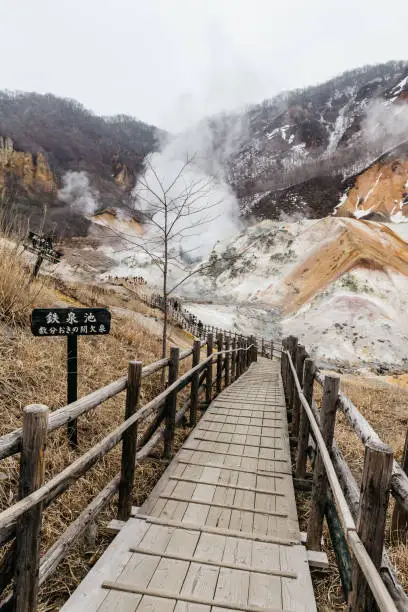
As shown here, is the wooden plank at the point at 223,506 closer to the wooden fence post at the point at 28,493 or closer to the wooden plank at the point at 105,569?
the wooden plank at the point at 105,569

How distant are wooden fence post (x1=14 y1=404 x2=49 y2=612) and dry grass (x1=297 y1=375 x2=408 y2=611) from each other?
172 centimetres

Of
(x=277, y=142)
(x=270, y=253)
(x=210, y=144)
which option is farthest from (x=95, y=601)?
(x=210, y=144)

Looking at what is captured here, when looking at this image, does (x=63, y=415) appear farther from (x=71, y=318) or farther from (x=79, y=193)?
(x=79, y=193)

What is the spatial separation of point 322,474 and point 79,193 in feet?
209

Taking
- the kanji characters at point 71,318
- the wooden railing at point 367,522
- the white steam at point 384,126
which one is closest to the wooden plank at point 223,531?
the wooden railing at point 367,522

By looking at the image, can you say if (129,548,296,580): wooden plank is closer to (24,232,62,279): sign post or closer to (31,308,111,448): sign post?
(31,308,111,448): sign post

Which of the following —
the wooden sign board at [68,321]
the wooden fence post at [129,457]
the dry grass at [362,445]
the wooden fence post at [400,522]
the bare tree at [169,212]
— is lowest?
the dry grass at [362,445]

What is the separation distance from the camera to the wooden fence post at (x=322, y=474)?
2715 millimetres

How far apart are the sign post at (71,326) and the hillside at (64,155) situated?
3633 centimetres

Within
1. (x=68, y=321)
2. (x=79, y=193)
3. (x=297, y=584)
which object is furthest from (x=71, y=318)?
(x=79, y=193)

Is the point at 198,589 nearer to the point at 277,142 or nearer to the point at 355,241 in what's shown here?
the point at 355,241

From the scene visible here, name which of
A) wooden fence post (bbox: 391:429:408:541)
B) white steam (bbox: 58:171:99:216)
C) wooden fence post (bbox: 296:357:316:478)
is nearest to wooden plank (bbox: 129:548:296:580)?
wooden fence post (bbox: 391:429:408:541)

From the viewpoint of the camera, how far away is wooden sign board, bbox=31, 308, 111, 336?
3682 mm

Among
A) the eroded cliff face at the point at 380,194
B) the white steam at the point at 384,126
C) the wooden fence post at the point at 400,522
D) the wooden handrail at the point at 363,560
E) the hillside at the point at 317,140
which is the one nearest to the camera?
the wooden handrail at the point at 363,560
